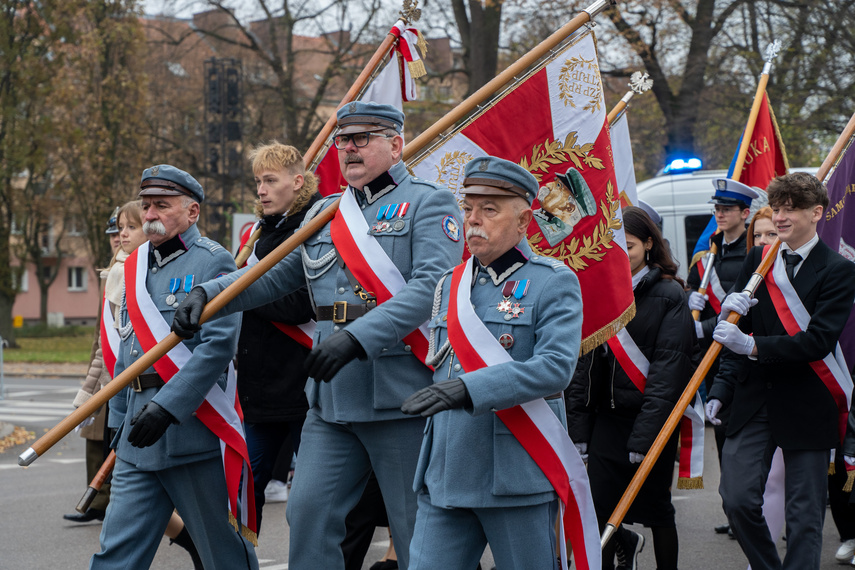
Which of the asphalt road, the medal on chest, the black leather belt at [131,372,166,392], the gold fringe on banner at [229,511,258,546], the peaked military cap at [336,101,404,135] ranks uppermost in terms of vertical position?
the peaked military cap at [336,101,404,135]

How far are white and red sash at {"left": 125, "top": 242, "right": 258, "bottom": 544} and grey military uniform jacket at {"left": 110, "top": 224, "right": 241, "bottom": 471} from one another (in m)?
0.04

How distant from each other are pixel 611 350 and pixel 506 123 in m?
1.21

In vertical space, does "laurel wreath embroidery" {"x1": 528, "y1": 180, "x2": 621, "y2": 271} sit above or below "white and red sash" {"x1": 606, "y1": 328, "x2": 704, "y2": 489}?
above

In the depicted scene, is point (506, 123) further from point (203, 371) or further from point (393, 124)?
point (203, 371)

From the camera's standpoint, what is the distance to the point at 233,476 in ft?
14.8

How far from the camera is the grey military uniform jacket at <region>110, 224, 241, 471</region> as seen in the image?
4332mm

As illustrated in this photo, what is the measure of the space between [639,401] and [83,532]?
401 cm

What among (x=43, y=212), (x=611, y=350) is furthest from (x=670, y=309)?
(x=43, y=212)

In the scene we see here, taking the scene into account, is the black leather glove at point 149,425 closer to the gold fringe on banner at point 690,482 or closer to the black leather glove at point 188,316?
the black leather glove at point 188,316

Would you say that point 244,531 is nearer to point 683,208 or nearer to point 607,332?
point 607,332

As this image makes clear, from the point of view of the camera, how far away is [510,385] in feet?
10.5

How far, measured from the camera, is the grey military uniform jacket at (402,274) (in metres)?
3.98

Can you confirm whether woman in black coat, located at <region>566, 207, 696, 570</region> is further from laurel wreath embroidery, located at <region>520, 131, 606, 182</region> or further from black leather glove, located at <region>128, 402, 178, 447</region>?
black leather glove, located at <region>128, 402, 178, 447</region>

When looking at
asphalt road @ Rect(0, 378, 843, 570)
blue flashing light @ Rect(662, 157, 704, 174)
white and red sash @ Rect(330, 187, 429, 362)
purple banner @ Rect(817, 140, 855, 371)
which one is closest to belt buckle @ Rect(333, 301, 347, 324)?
white and red sash @ Rect(330, 187, 429, 362)
